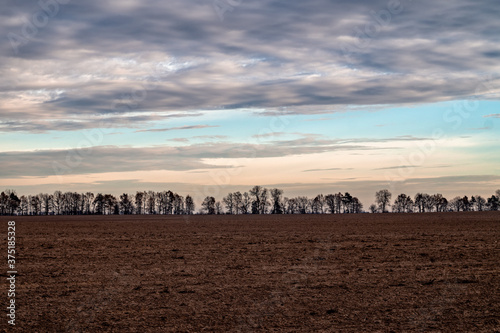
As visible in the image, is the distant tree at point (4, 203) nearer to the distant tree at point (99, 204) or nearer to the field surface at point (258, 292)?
the distant tree at point (99, 204)

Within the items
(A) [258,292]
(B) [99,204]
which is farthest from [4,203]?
(A) [258,292]

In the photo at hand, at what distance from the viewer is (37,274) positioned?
16828 millimetres

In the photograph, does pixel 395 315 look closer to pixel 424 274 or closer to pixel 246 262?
pixel 424 274

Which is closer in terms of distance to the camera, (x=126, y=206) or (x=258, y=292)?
(x=258, y=292)

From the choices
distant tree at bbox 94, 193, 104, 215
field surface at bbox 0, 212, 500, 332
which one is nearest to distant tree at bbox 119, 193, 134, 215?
distant tree at bbox 94, 193, 104, 215

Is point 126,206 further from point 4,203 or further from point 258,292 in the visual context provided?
point 258,292

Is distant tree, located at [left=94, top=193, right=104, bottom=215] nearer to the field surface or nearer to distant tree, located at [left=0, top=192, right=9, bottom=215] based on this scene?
distant tree, located at [left=0, top=192, right=9, bottom=215]

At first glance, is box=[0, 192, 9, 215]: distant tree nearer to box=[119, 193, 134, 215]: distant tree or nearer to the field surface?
box=[119, 193, 134, 215]: distant tree

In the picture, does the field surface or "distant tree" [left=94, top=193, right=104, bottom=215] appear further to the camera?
"distant tree" [left=94, top=193, right=104, bottom=215]

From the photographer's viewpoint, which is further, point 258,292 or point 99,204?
point 99,204

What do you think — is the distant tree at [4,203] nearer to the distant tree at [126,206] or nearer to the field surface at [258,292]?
the distant tree at [126,206]

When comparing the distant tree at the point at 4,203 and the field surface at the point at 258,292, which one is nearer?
the field surface at the point at 258,292

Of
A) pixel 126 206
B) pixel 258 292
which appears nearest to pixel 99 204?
pixel 126 206

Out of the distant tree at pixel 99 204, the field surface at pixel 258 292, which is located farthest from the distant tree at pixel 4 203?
the field surface at pixel 258 292
